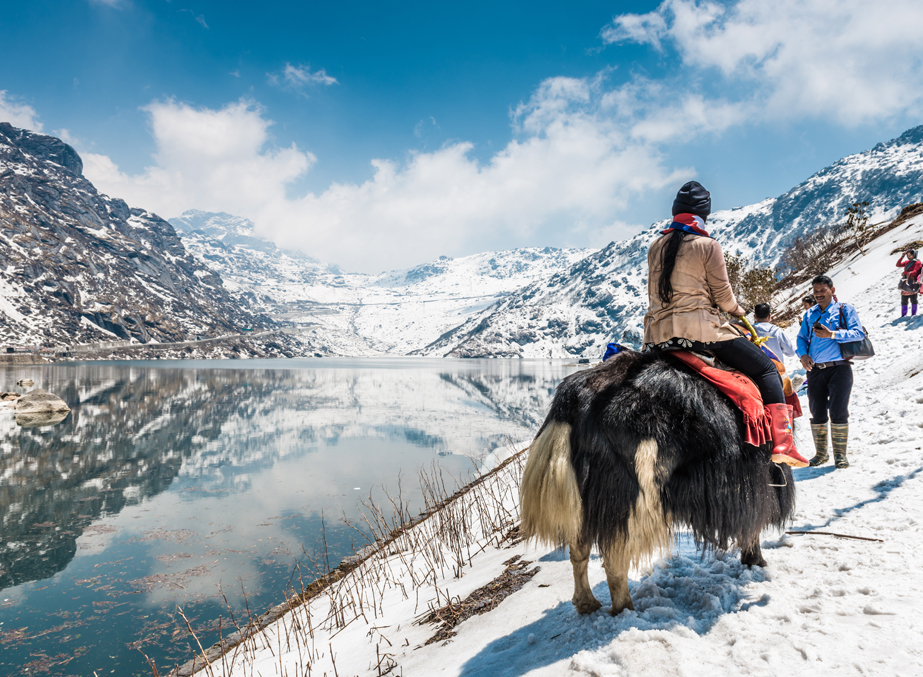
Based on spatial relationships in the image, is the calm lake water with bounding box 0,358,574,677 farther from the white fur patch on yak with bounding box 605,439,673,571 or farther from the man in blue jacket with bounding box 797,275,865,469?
the man in blue jacket with bounding box 797,275,865,469

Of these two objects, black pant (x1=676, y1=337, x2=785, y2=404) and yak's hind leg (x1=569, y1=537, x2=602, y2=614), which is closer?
yak's hind leg (x1=569, y1=537, x2=602, y2=614)

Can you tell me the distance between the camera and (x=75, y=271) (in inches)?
5320

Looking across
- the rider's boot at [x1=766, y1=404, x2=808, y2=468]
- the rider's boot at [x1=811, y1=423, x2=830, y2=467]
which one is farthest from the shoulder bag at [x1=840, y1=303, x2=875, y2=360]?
the rider's boot at [x1=766, y1=404, x2=808, y2=468]

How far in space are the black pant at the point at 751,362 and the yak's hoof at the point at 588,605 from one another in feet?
5.29

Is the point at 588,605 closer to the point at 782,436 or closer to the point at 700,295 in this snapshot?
the point at 782,436

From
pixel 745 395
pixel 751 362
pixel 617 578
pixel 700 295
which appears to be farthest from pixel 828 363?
pixel 617 578

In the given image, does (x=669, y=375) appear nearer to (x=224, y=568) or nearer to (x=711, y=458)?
(x=711, y=458)

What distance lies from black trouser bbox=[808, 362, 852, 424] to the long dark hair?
3.44 meters

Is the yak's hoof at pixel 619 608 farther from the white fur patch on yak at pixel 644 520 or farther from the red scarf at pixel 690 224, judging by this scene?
the red scarf at pixel 690 224

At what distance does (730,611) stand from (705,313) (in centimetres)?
170

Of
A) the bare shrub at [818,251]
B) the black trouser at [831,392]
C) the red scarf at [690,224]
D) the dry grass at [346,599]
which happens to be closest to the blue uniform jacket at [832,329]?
the black trouser at [831,392]

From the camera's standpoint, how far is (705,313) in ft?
9.36

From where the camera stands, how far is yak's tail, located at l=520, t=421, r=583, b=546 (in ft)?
8.61

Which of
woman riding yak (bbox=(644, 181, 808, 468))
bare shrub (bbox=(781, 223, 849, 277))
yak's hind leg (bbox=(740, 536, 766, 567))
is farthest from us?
bare shrub (bbox=(781, 223, 849, 277))
